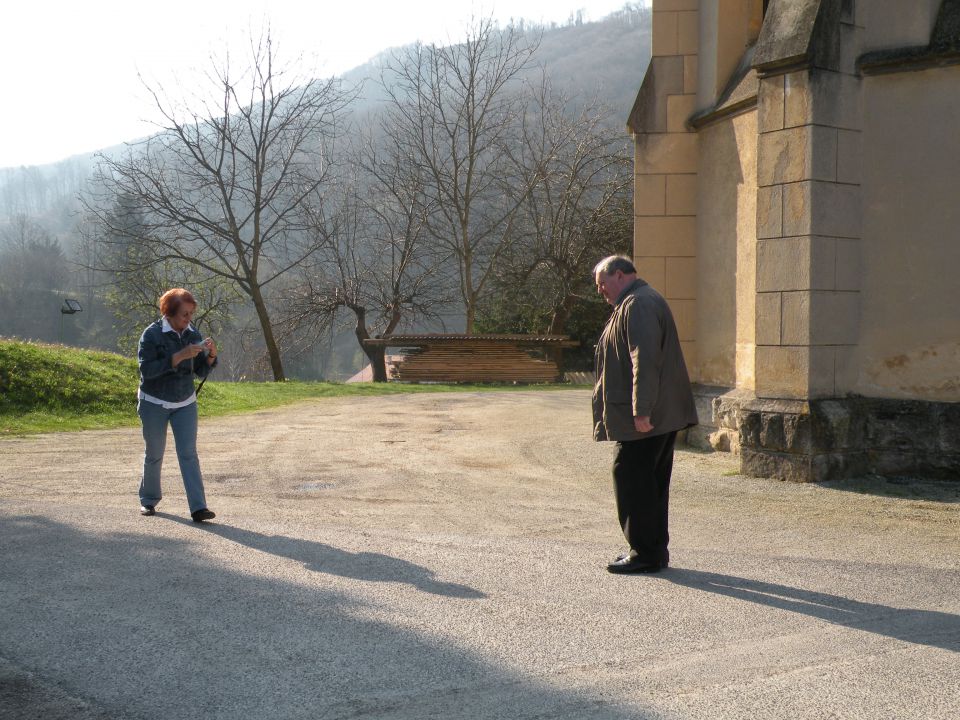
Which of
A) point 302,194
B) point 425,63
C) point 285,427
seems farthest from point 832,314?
point 425,63

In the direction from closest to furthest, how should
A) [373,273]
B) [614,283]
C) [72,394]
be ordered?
[614,283]
[72,394]
[373,273]

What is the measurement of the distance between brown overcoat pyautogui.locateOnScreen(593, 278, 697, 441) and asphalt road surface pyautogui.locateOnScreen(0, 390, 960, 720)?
87 cm

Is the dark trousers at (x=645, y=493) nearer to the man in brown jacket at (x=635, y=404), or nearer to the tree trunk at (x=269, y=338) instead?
the man in brown jacket at (x=635, y=404)

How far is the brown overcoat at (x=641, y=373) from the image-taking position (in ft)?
17.3

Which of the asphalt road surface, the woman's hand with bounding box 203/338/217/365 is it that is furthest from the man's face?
the woman's hand with bounding box 203/338/217/365

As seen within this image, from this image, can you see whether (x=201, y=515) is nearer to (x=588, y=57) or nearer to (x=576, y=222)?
(x=576, y=222)

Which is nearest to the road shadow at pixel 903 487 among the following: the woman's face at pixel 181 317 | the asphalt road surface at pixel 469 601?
the asphalt road surface at pixel 469 601

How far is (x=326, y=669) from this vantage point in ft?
12.6

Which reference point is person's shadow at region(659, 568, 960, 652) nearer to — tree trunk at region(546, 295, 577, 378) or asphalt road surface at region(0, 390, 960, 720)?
asphalt road surface at region(0, 390, 960, 720)

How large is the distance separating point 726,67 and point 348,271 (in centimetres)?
2458

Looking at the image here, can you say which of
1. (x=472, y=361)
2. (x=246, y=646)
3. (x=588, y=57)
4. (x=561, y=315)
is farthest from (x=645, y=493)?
(x=588, y=57)

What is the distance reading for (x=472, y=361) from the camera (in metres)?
24.8

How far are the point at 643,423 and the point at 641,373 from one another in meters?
0.28

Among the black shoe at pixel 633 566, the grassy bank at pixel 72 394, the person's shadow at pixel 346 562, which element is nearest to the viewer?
the person's shadow at pixel 346 562
